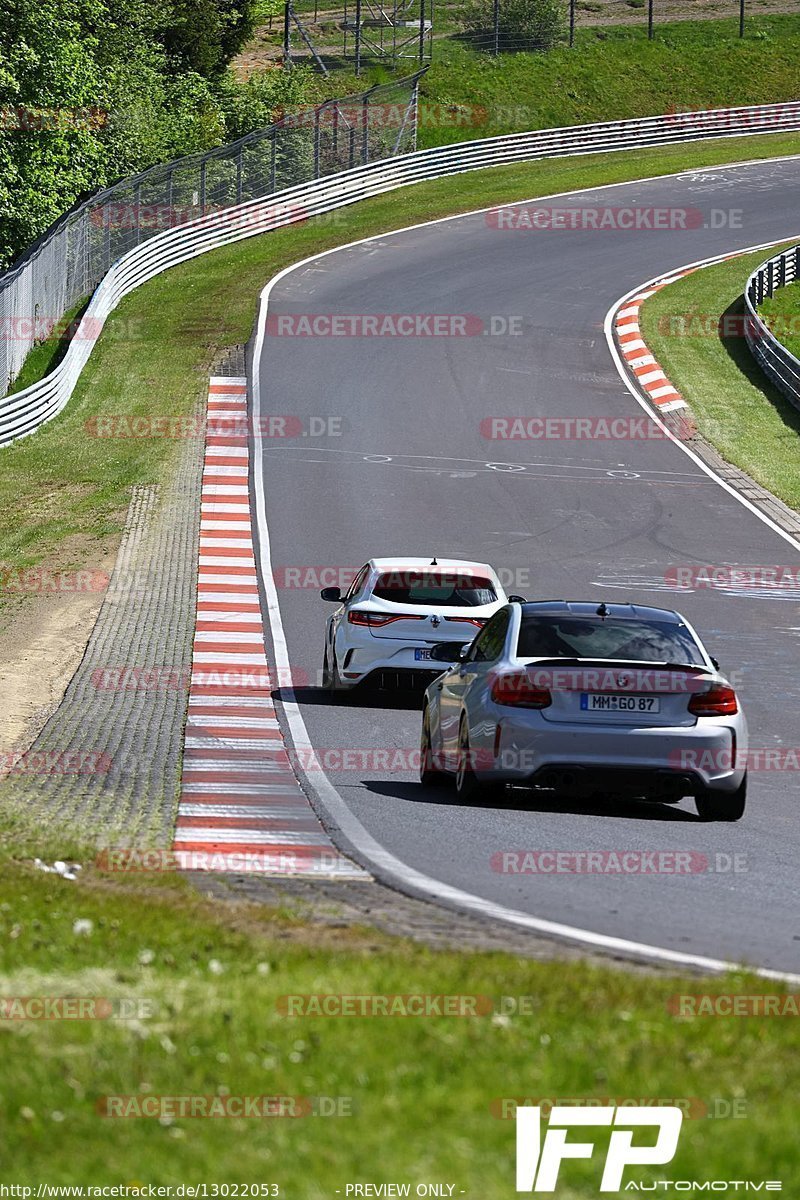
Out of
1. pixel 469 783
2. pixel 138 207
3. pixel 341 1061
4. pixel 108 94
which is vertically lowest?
pixel 469 783

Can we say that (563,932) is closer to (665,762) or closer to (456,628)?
(665,762)

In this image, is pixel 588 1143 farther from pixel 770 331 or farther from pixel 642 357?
pixel 770 331

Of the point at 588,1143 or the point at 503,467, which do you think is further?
the point at 503,467

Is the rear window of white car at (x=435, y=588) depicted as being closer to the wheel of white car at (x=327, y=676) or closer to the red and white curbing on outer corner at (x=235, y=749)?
the wheel of white car at (x=327, y=676)

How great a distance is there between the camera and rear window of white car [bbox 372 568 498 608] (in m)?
17.8

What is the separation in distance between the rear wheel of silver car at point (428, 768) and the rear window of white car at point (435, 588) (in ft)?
13.0

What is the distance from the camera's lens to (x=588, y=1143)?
185 inches

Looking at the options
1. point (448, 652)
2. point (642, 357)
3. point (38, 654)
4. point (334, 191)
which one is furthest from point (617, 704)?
point (334, 191)

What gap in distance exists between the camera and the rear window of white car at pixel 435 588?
1783 cm

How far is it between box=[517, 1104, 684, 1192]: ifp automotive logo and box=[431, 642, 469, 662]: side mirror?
8.58m

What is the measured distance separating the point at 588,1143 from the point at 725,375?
39.1 m

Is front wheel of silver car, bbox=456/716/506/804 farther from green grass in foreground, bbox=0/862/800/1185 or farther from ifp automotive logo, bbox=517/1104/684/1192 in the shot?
ifp automotive logo, bbox=517/1104/684/1192

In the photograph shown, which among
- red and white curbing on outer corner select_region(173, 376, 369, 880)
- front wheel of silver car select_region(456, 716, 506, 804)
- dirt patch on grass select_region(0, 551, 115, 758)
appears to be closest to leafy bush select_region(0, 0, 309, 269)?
red and white curbing on outer corner select_region(173, 376, 369, 880)

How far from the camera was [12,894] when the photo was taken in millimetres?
8039
